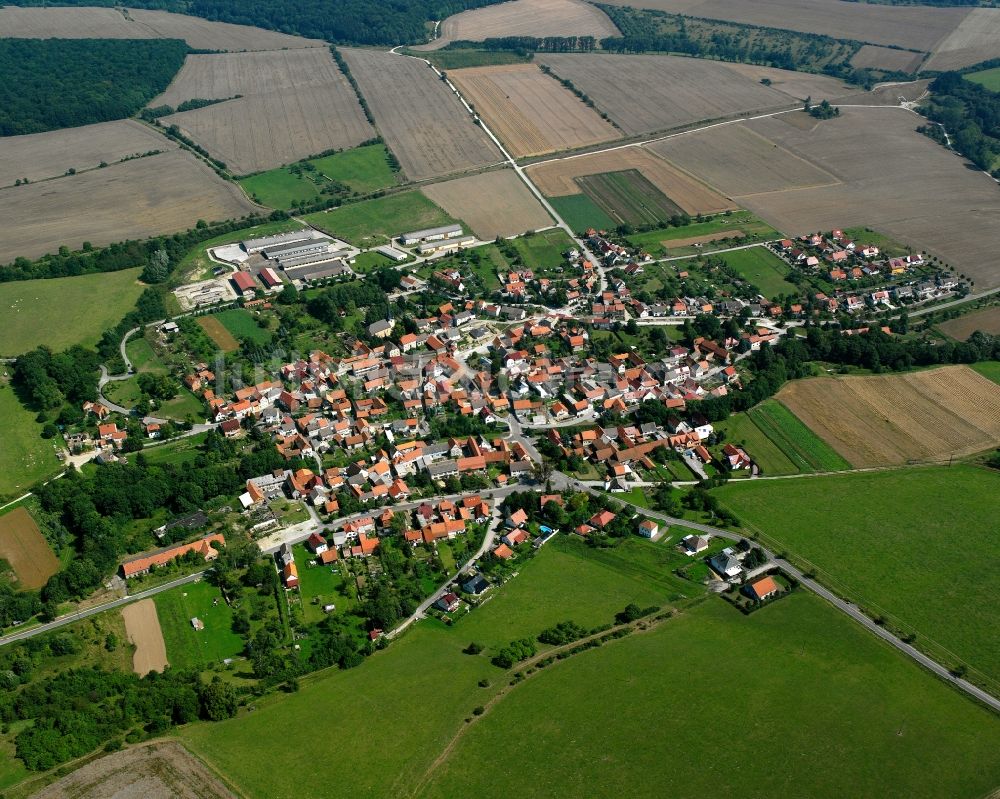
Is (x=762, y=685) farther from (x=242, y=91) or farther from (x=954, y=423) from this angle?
(x=242, y=91)

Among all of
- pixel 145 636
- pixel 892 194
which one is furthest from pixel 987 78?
pixel 145 636

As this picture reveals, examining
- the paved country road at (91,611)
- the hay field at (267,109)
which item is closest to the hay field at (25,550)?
the paved country road at (91,611)

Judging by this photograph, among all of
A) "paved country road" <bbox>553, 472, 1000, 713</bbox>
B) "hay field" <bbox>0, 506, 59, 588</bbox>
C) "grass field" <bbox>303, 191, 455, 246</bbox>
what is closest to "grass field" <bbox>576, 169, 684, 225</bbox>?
"grass field" <bbox>303, 191, 455, 246</bbox>

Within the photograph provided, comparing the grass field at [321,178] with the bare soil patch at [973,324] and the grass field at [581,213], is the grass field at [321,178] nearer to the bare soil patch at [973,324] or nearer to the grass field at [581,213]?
the grass field at [581,213]

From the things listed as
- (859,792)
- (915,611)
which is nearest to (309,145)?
(915,611)

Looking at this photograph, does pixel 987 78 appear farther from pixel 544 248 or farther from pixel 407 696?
pixel 407 696

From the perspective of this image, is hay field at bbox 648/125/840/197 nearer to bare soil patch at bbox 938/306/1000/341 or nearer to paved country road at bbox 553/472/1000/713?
bare soil patch at bbox 938/306/1000/341
